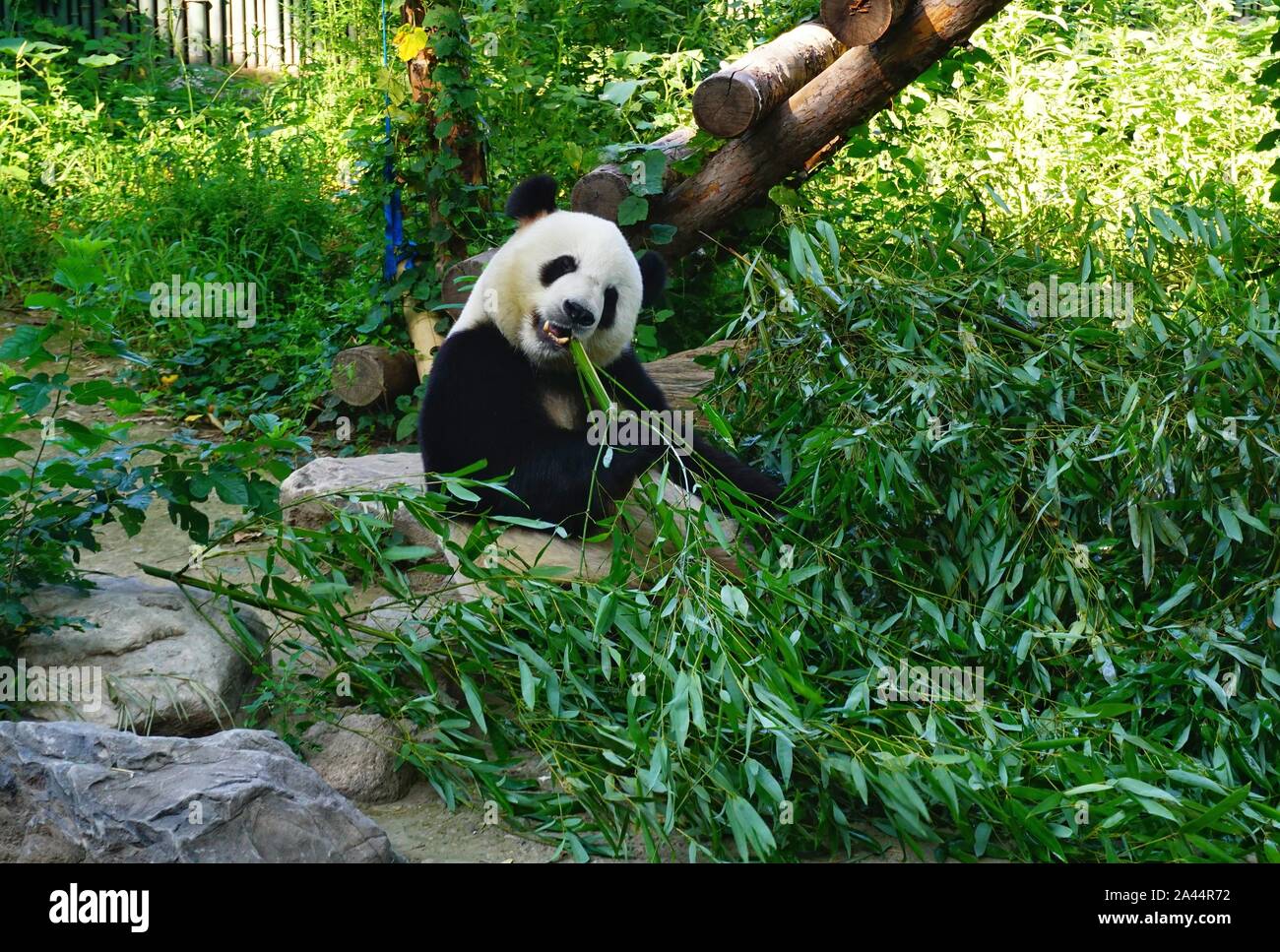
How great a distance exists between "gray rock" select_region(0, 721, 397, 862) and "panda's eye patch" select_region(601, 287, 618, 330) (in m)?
1.88

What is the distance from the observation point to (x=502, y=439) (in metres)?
4.04

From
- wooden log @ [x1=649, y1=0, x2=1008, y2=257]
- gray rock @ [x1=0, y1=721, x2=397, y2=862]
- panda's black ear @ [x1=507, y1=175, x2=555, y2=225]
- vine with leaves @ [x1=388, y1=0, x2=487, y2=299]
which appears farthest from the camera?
vine with leaves @ [x1=388, y1=0, x2=487, y2=299]

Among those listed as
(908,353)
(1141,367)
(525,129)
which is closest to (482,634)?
(908,353)

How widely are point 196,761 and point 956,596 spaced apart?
2179 mm

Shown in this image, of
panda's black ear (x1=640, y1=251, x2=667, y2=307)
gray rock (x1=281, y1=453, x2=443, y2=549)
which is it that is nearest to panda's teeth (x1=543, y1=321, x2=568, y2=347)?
panda's black ear (x1=640, y1=251, x2=667, y2=307)

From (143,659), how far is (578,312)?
1.68m

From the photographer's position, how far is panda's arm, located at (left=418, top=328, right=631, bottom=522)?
402cm

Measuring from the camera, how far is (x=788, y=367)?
436cm

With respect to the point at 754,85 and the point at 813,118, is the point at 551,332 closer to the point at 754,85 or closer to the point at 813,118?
the point at 754,85

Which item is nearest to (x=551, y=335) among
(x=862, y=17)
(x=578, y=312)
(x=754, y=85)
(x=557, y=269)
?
(x=578, y=312)

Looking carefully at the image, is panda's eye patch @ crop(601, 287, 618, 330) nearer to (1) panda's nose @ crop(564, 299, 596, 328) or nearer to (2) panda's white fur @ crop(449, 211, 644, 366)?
(2) panda's white fur @ crop(449, 211, 644, 366)

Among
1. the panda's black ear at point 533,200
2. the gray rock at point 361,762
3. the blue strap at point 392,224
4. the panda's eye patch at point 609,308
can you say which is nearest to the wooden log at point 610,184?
the blue strap at point 392,224

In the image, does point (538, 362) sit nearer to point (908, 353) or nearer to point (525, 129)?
point (908, 353)

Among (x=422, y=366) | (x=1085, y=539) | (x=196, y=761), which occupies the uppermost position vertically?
(x=422, y=366)
